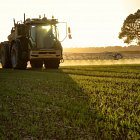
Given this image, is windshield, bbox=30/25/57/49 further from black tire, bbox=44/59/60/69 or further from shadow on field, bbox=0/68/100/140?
shadow on field, bbox=0/68/100/140

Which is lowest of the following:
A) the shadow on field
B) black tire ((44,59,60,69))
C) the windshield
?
black tire ((44,59,60,69))

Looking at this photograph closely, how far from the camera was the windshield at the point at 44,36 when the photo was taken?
24.1m

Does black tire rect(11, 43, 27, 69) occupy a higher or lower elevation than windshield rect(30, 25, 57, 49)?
lower

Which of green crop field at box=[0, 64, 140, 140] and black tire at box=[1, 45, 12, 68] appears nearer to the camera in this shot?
green crop field at box=[0, 64, 140, 140]

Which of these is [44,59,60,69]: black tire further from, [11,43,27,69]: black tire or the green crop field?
the green crop field

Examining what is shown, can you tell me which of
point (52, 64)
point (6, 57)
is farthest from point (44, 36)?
point (6, 57)

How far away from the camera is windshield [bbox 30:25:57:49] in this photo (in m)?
24.1

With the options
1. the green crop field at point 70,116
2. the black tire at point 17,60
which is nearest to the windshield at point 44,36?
the black tire at point 17,60

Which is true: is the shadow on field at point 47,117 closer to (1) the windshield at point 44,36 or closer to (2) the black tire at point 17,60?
(1) the windshield at point 44,36

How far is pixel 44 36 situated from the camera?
24.6 m

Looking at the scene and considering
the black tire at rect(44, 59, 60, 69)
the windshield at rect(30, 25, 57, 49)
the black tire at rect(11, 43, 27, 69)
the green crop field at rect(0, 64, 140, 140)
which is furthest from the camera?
the black tire at rect(44, 59, 60, 69)

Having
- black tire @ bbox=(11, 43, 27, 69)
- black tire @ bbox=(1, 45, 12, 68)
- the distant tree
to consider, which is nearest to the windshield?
black tire @ bbox=(11, 43, 27, 69)

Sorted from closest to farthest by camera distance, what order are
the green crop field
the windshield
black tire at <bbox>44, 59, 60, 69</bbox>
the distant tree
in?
the green crop field
the windshield
black tire at <bbox>44, 59, 60, 69</bbox>
the distant tree

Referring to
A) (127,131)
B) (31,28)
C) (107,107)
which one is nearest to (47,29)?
(31,28)
